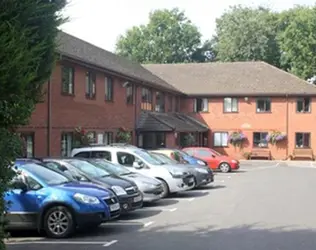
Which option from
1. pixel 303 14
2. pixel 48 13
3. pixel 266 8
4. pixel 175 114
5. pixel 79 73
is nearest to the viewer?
pixel 48 13

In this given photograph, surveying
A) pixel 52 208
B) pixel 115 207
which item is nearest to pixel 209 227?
pixel 115 207

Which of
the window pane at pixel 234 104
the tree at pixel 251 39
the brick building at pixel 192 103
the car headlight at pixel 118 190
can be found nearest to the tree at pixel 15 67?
the car headlight at pixel 118 190

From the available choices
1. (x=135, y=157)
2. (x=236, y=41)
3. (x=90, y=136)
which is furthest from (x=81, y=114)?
(x=236, y=41)

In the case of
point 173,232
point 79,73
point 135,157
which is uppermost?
point 79,73

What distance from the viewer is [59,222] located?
37.6 ft

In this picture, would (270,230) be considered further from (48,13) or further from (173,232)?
(48,13)

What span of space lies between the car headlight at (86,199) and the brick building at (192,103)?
14694mm

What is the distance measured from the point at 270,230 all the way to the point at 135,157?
783 centimetres

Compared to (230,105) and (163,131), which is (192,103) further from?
(163,131)

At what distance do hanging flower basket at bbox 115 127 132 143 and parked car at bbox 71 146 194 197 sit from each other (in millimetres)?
12135

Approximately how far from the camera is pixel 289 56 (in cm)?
6194

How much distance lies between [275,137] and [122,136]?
19.8 meters

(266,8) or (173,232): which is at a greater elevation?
(266,8)

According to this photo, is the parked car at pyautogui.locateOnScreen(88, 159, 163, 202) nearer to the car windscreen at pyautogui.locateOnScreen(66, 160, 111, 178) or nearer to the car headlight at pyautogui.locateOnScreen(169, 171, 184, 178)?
the car windscreen at pyautogui.locateOnScreen(66, 160, 111, 178)
